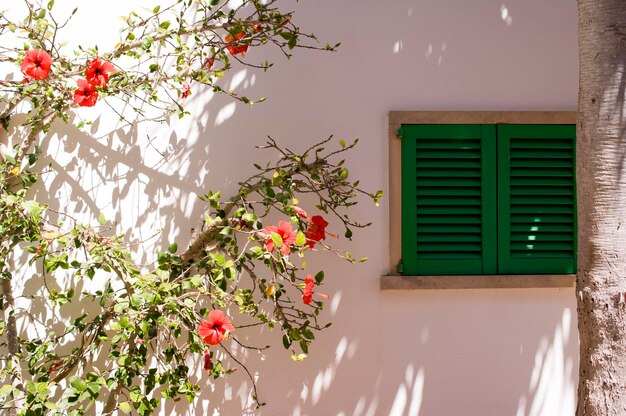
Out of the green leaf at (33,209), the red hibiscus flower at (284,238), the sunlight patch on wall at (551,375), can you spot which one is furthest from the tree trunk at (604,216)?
the green leaf at (33,209)

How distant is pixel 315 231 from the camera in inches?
199

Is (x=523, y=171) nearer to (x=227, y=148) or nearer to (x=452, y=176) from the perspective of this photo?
(x=452, y=176)

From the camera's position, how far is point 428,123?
5.55 meters

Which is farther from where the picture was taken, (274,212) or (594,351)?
(274,212)

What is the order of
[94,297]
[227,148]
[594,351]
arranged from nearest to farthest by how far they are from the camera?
[594,351] < [94,297] < [227,148]

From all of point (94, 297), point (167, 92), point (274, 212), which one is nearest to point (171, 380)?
point (94, 297)

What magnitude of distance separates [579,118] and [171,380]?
8.51 feet

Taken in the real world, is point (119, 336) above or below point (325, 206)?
below

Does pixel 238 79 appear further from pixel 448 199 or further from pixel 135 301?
pixel 135 301

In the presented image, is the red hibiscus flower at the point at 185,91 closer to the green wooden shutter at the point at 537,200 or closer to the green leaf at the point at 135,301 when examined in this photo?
the green leaf at the point at 135,301

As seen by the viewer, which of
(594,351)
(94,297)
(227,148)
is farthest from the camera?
(227,148)

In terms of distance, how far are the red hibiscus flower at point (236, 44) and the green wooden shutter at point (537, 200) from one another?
1796 mm

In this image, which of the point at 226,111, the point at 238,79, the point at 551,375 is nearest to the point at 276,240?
the point at 226,111

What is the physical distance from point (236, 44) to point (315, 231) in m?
1.17
